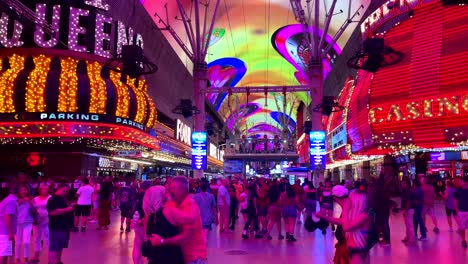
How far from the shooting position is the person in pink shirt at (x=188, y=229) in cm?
383

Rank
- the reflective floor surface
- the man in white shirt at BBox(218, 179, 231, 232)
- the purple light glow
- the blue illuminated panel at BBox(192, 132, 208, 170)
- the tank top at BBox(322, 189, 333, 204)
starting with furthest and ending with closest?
the purple light glow
the blue illuminated panel at BBox(192, 132, 208, 170)
the man in white shirt at BBox(218, 179, 231, 232)
the tank top at BBox(322, 189, 333, 204)
the reflective floor surface

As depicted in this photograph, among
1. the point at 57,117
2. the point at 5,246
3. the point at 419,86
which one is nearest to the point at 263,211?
the point at 5,246

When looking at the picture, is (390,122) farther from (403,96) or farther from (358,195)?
(358,195)

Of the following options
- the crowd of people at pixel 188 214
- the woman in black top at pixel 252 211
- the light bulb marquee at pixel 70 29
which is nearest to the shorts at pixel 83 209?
the crowd of people at pixel 188 214

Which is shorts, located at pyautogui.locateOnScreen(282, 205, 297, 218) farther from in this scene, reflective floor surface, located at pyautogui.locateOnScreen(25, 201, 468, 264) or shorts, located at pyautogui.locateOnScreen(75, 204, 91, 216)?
shorts, located at pyautogui.locateOnScreen(75, 204, 91, 216)

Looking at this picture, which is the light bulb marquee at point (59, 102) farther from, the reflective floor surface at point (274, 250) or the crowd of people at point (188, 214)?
the reflective floor surface at point (274, 250)

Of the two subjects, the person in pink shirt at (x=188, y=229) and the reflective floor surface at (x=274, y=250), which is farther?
the reflective floor surface at (x=274, y=250)

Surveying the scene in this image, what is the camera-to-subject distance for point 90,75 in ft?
64.4

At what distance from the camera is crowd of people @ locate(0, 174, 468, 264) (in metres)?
3.89

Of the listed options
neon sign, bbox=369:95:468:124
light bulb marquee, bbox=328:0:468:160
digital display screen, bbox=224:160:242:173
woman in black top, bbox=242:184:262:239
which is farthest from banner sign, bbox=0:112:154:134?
digital display screen, bbox=224:160:242:173

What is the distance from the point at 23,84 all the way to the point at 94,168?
20.3 feet

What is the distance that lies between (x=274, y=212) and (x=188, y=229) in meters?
8.40

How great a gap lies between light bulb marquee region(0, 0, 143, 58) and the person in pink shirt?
16746mm

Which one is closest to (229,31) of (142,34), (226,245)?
(142,34)
